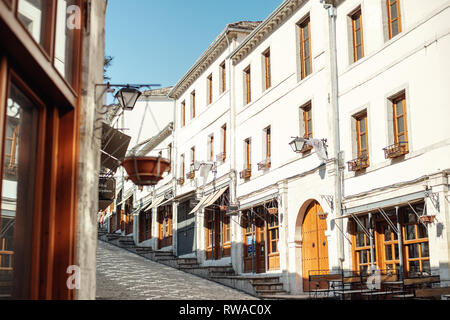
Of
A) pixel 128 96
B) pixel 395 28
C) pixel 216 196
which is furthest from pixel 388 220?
pixel 216 196

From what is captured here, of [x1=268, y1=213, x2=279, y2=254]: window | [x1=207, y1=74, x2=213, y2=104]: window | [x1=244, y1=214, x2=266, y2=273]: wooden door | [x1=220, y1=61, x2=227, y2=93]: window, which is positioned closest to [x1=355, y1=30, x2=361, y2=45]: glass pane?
[x1=268, y1=213, x2=279, y2=254]: window

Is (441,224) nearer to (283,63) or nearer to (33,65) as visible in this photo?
(283,63)

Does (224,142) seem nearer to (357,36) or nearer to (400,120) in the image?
(357,36)

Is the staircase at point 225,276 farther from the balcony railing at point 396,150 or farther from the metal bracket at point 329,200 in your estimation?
the balcony railing at point 396,150

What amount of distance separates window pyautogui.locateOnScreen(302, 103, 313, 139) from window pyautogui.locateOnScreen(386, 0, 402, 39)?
4100mm

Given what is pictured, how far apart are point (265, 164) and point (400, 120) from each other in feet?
22.7

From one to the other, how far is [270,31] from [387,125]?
798 cm

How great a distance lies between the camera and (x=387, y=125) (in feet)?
46.9

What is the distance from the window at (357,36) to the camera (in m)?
16.0

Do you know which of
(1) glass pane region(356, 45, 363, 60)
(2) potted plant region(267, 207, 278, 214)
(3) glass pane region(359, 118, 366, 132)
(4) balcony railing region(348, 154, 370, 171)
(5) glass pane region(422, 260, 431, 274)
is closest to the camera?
(5) glass pane region(422, 260, 431, 274)

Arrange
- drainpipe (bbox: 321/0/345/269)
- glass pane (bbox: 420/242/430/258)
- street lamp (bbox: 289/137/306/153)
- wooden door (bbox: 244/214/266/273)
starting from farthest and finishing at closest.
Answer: wooden door (bbox: 244/214/266/273) → street lamp (bbox: 289/137/306/153) → drainpipe (bbox: 321/0/345/269) → glass pane (bbox: 420/242/430/258)

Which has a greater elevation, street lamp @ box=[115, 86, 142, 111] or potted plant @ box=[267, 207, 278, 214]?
street lamp @ box=[115, 86, 142, 111]

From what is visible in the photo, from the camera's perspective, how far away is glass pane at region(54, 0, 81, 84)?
496cm

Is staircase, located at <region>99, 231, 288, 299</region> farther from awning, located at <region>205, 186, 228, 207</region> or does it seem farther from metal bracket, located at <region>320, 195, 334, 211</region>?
metal bracket, located at <region>320, 195, 334, 211</region>
